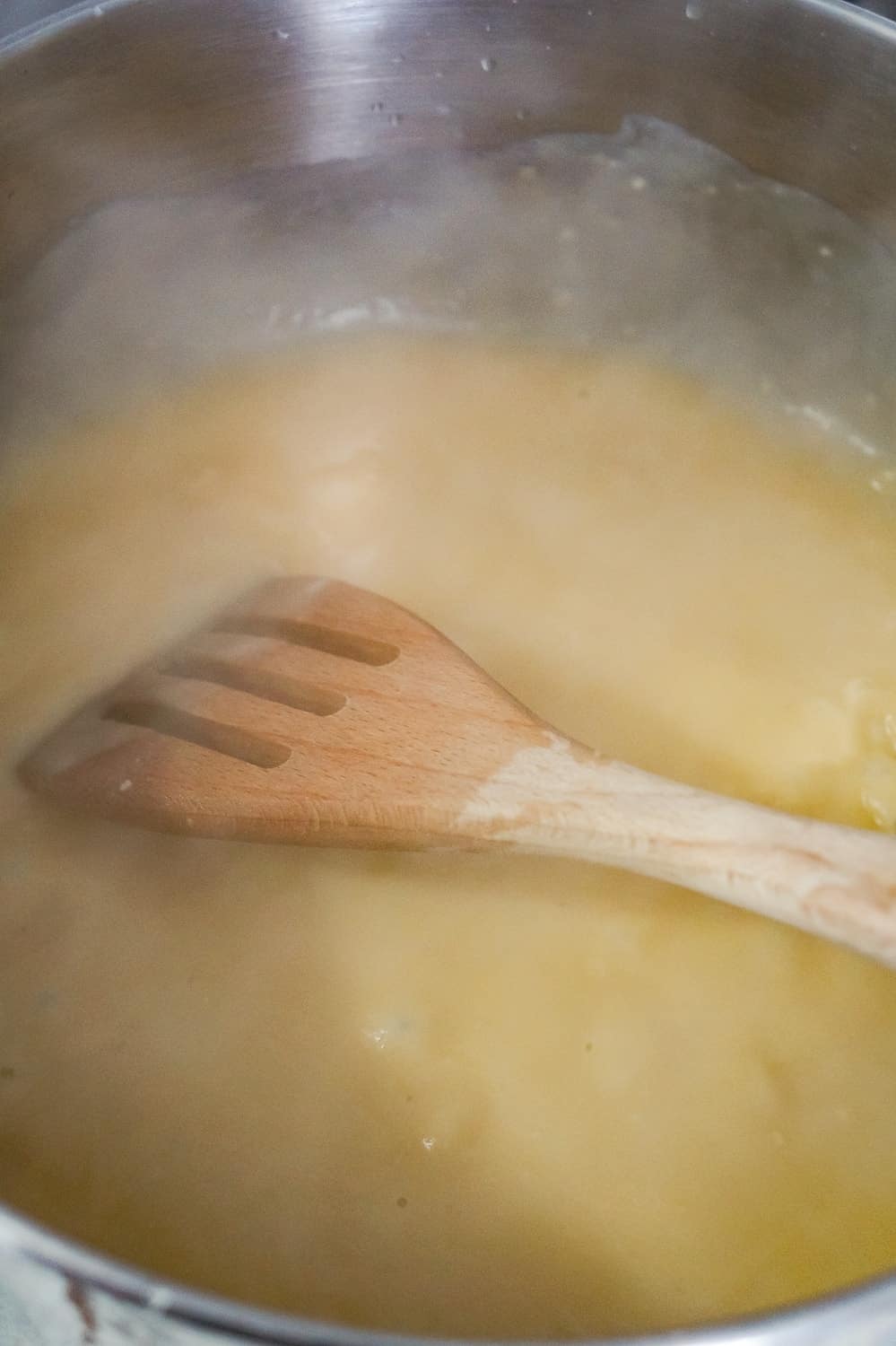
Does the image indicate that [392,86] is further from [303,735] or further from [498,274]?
[303,735]

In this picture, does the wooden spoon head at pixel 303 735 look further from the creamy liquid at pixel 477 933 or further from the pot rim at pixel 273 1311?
the pot rim at pixel 273 1311

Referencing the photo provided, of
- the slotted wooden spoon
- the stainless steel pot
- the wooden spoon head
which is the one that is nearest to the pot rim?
the slotted wooden spoon

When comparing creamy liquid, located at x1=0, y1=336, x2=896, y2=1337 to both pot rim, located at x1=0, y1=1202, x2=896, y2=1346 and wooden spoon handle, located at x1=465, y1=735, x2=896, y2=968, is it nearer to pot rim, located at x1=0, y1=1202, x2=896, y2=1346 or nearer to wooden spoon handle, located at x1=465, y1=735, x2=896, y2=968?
wooden spoon handle, located at x1=465, y1=735, x2=896, y2=968

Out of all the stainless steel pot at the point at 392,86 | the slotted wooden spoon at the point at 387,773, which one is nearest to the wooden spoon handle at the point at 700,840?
the slotted wooden spoon at the point at 387,773

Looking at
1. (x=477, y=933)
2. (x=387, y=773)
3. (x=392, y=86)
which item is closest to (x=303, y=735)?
(x=387, y=773)

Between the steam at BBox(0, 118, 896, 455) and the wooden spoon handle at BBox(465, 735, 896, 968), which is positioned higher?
the steam at BBox(0, 118, 896, 455)
